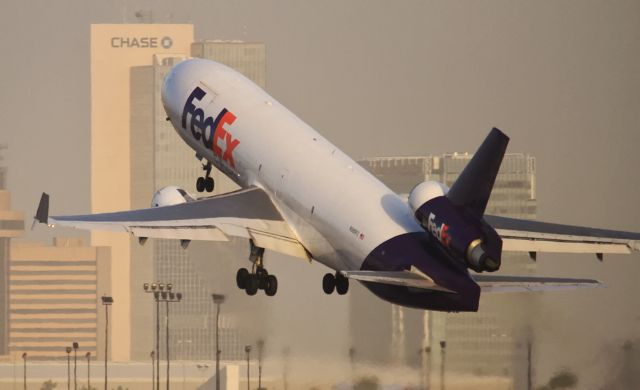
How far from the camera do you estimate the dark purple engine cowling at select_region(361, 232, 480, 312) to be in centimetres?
8856

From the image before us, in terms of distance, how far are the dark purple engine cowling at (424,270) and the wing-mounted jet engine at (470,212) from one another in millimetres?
1124

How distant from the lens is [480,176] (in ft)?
284

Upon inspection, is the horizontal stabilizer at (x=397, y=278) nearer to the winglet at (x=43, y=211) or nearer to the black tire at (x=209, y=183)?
the winglet at (x=43, y=211)

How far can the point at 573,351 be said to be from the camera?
5615 inches

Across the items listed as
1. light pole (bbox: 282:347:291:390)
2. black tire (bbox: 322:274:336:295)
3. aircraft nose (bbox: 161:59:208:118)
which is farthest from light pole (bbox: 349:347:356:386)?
black tire (bbox: 322:274:336:295)

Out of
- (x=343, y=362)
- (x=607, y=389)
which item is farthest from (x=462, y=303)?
(x=343, y=362)

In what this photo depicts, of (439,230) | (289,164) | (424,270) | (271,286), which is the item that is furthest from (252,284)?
(439,230)

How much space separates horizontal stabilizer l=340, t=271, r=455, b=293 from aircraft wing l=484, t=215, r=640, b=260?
20.3 ft

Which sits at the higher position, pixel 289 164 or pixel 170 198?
pixel 289 164

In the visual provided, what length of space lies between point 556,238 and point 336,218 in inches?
377

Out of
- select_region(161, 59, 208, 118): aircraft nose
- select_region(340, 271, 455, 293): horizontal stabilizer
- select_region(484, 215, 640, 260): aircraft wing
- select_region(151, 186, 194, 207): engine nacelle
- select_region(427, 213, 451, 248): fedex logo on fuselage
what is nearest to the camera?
select_region(340, 271, 455, 293): horizontal stabilizer

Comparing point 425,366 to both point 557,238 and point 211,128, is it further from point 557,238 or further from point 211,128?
point 557,238

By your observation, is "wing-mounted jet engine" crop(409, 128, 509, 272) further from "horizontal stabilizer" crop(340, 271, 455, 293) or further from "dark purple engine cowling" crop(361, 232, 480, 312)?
"horizontal stabilizer" crop(340, 271, 455, 293)

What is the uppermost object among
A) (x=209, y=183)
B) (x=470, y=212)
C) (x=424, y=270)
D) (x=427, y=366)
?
(x=209, y=183)
